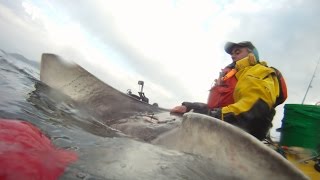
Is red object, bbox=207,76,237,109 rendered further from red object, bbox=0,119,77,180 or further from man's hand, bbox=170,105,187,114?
red object, bbox=0,119,77,180

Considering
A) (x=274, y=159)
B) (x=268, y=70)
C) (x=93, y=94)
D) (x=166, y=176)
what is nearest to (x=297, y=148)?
(x=268, y=70)

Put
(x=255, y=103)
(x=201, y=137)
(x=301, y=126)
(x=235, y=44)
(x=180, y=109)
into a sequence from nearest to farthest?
1. (x=201, y=137)
2. (x=255, y=103)
3. (x=301, y=126)
4. (x=235, y=44)
5. (x=180, y=109)

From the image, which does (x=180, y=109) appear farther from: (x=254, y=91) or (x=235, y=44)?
(x=254, y=91)

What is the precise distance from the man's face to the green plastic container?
1119 millimetres

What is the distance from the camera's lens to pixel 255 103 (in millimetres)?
4094

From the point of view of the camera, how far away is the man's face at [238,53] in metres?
5.35

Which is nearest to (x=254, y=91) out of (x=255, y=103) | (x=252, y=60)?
(x=255, y=103)

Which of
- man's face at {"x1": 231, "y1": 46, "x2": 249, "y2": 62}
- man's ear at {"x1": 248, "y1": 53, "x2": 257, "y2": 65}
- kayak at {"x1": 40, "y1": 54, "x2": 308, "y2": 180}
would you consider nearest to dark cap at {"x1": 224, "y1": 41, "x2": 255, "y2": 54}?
man's face at {"x1": 231, "y1": 46, "x2": 249, "y2": 62}

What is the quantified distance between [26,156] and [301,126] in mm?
3990

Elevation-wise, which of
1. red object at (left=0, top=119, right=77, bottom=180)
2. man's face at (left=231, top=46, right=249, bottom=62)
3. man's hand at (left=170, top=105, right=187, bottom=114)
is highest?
man's face at (left=231, top=46, right=249, bottom=62)

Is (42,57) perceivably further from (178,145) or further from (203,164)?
(203,164)

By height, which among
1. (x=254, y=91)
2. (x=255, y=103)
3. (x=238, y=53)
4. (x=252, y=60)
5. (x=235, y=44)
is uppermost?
(x=235, y=44)

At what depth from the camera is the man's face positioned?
535 centimetres

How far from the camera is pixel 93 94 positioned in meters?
7.20
